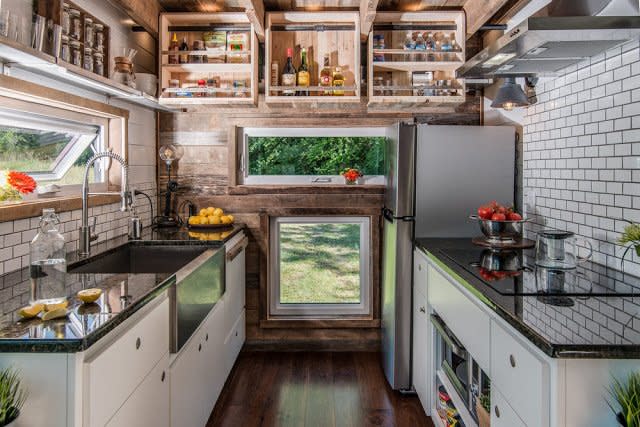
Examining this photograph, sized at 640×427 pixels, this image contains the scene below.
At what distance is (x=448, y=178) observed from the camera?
3000 millimetres

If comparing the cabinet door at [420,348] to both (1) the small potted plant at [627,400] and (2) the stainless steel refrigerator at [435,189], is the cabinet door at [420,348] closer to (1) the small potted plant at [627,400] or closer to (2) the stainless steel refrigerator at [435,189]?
(2) the stainless steel refrigerator at [435,189]

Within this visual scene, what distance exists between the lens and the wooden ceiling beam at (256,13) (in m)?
2.70

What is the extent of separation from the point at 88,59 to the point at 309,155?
5.71 feet

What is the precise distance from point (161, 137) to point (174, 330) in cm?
212

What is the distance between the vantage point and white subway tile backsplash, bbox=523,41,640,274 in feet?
6.58

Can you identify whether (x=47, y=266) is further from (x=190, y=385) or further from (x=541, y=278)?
(x=541, y=278)

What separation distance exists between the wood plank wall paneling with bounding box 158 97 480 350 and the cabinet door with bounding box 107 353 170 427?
73.0 inches

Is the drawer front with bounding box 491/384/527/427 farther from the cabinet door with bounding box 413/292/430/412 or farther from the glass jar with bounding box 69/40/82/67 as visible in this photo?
the glass jar with bounding box 69/40/82/67

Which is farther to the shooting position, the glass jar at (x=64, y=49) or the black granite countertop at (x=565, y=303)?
the glass jar at (x=64, y=49)

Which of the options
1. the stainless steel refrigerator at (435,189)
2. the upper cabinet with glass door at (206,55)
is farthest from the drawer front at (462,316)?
the upper cabinet with glass door at (206,55)

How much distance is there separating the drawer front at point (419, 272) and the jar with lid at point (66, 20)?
7.00 ft

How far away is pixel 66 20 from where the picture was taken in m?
2.20

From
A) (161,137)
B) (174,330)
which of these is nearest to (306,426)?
(174,330)

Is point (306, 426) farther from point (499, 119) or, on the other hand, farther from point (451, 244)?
point (499, 119)
